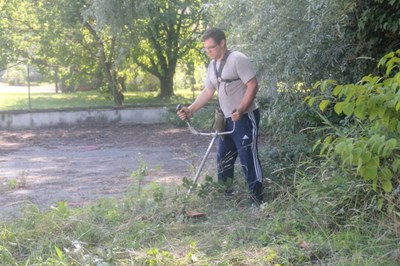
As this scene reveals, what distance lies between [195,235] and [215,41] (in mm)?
2052

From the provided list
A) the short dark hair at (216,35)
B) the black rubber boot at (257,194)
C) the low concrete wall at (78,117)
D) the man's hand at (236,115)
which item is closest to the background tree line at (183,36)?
the low concrete wall at (78,117)

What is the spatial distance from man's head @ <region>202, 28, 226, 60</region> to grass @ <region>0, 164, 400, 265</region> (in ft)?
4.30

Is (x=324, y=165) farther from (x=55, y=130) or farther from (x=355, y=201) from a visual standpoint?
(x=55, y=130)

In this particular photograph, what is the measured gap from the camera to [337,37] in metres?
7.94

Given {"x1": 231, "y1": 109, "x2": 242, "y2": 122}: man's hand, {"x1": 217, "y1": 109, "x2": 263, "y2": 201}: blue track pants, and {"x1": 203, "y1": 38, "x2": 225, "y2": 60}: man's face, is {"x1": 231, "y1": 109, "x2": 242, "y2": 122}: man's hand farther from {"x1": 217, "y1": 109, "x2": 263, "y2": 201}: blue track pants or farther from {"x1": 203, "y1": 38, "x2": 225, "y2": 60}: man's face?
{"x1": 203, "y1": 38, "x2": 225, "y2": 60}: man's face

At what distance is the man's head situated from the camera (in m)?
6.70

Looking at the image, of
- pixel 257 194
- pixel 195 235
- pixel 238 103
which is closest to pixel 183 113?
pixel 238 103

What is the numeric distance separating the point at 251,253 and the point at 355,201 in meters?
Result: 1.04

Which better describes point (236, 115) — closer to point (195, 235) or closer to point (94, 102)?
point (195, 235)

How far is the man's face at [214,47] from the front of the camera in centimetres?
672

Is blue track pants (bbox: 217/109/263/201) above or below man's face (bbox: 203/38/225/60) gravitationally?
below

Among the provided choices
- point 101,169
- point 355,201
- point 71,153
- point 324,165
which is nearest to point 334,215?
point 355,201

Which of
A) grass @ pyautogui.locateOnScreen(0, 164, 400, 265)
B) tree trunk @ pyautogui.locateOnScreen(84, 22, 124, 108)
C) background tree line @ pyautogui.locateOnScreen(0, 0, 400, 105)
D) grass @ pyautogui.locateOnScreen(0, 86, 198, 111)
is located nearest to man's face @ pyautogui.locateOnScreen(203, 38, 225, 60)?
background tree line @ pyautogui.locateOnScreen(0, 0, 400, 105)

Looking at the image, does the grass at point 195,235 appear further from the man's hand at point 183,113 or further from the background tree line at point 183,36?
the background tree line at point 183,36
